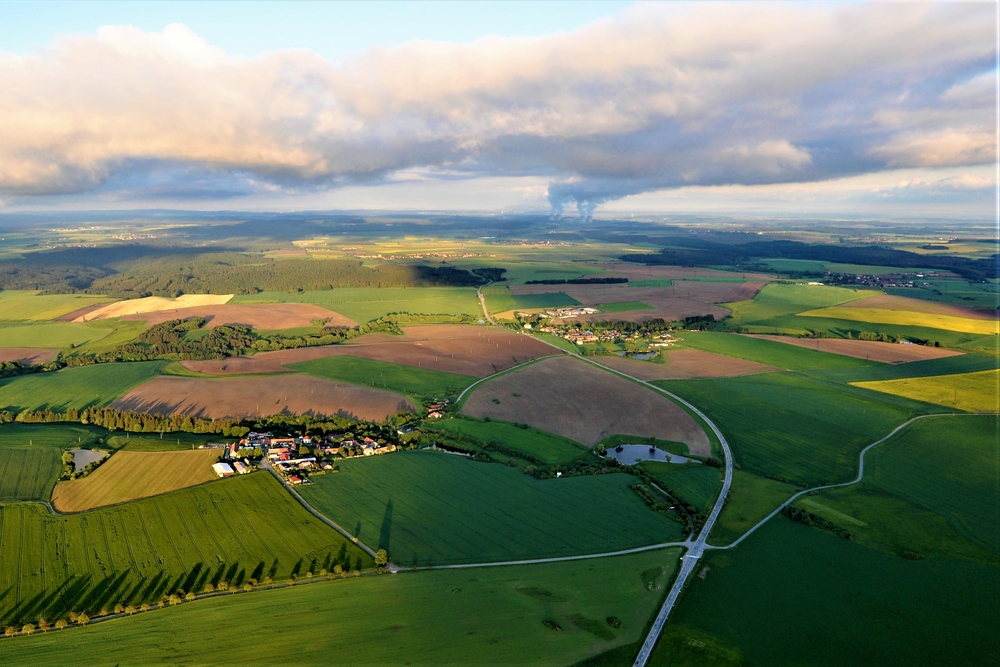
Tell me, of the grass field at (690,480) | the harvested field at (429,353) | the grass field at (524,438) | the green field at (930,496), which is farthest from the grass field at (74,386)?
the green field at (930,496)

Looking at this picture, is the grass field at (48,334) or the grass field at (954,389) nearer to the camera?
the grass field at (954,389)

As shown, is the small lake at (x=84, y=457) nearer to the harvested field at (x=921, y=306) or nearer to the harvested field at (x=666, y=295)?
the harvested field at (x=666, y=295)

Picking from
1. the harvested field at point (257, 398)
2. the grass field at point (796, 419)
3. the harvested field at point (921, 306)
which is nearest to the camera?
the grass field at point (796, 419)

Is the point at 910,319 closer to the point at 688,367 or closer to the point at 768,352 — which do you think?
the point at 768,352

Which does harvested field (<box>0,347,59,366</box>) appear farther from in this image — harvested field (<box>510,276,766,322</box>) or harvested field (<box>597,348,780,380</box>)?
harvested field (<box>510,276,766,322</box>)

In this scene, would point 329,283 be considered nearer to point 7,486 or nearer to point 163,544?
point 7,486

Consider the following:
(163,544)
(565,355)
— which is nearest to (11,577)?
(163,544)

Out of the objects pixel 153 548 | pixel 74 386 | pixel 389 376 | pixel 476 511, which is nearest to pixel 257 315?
pixel 74 386
